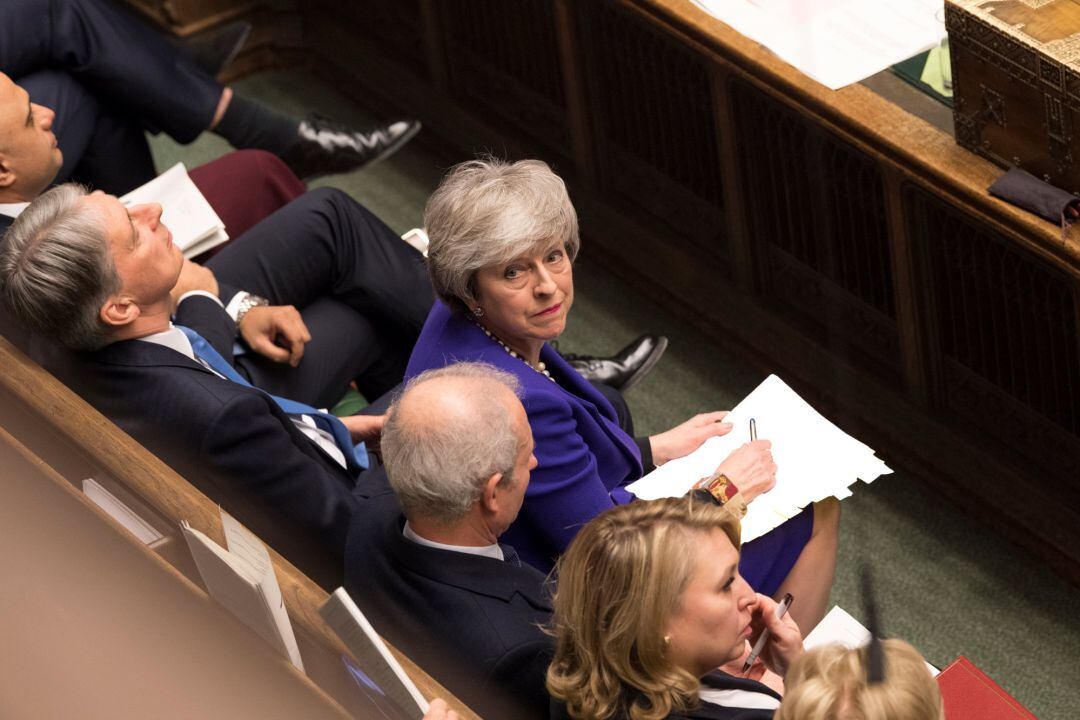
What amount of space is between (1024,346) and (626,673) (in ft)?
4.34

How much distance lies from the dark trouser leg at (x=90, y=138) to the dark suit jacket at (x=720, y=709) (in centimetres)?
206

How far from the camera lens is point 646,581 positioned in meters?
1.86

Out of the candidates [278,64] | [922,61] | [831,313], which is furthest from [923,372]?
[278,64]

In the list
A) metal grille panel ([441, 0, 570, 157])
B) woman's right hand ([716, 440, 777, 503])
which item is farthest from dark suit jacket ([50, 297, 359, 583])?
metal grille panel ([441, 0, 570, 157])

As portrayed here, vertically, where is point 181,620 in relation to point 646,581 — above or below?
above

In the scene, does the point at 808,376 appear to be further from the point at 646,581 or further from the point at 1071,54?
the point at 646,581

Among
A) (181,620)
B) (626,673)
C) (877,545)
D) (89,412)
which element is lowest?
(877,545)

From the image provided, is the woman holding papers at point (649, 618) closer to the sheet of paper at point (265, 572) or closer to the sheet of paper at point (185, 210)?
the sheet of paper at point (265, 572)

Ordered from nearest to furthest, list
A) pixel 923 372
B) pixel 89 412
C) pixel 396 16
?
pixel 89 412, pixel 923 372, pixel 396 16

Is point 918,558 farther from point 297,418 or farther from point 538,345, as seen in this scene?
point 297,418

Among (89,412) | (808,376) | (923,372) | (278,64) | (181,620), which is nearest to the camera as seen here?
(181,620)

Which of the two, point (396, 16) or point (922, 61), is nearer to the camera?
Answer: point (922, 61)

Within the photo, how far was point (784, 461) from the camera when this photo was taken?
8.25ft

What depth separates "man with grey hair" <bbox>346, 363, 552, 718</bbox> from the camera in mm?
2006
